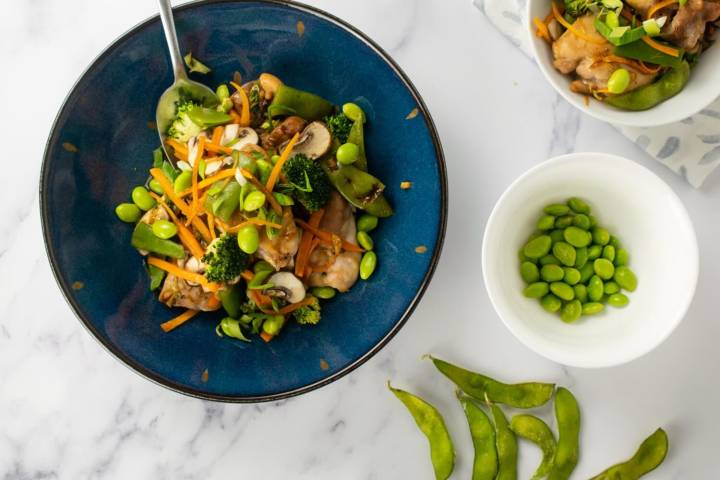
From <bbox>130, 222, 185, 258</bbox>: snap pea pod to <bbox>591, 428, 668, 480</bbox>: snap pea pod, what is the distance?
185 cm

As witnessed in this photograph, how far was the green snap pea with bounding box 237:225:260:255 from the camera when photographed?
230 centimetres

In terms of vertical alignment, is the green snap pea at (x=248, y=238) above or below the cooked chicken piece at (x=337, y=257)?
above

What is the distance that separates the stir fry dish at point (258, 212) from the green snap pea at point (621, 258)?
2.92 feet

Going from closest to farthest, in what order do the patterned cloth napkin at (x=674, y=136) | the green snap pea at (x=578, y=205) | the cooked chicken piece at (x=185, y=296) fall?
1. the cooked chicken piece at (x=185, y=296)
2. the green snap pea at (x=578, y=205)
3. the patterned cloth napkin at (x=674, y=136)

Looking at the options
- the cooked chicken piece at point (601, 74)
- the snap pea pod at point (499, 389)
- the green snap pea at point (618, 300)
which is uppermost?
the cooked chicken piece at point (601, 74)

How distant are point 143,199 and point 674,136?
2.03 metres

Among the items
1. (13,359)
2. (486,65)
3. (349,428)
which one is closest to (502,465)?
(349,428)

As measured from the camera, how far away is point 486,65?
9.06 ft

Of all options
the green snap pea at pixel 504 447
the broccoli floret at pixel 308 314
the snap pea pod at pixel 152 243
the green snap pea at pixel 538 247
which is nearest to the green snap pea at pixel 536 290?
the green snap pea at pixel 538 247

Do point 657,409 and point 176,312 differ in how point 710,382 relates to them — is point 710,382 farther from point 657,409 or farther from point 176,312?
point 176,312

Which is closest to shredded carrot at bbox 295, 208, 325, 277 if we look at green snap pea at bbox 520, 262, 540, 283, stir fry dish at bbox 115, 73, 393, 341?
stir fry dish at bbox 115, 73, 393, 341

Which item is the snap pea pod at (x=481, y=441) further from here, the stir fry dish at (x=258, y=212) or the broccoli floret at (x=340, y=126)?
the broccoli floret at (x=340, y=126)

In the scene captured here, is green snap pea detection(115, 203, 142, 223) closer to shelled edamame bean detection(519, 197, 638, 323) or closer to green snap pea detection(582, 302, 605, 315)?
shelled edamame bean detection(519, 197, 638, 323)

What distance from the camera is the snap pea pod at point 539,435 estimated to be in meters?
2.77
